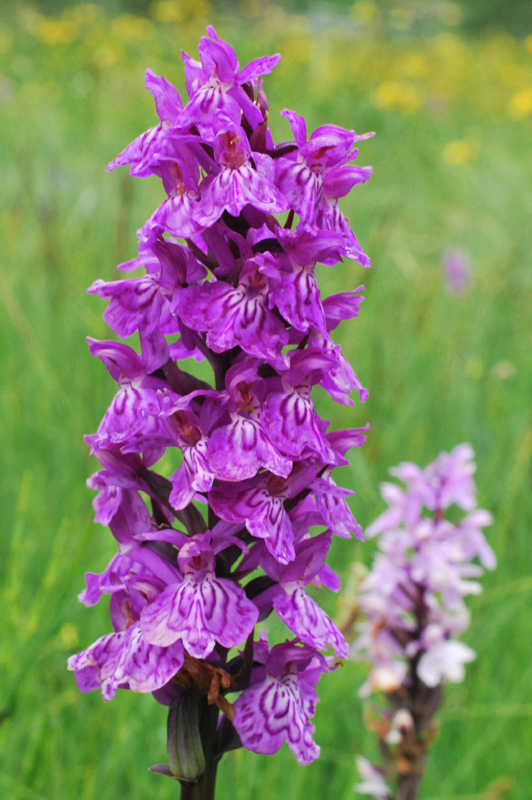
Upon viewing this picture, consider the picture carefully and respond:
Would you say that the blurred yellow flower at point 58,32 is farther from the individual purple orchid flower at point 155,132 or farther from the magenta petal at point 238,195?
the magenta petal at point 238,195

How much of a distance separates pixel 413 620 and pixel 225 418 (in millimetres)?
1173

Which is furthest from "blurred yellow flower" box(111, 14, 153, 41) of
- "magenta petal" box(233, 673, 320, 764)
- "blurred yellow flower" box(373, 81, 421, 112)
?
"magenta petal" box(233, 673, 320, 764)

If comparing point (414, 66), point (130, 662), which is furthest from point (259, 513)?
point (414, 66)

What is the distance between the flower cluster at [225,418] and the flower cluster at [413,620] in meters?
0.82

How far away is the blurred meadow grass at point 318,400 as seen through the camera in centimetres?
184

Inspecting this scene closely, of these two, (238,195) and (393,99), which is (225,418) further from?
A: (393,99)

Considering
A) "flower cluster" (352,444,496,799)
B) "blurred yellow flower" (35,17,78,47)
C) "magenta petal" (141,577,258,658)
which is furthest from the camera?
"blurred yellow flower" (35,17,78,47)

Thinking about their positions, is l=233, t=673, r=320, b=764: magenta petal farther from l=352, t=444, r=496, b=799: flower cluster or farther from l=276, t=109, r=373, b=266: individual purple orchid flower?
l=352, t=444, r=496, b=799: flower cluster

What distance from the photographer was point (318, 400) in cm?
279

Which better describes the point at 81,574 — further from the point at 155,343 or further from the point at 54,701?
the point at 155,343

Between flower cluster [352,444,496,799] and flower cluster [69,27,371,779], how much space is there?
2.69 feet

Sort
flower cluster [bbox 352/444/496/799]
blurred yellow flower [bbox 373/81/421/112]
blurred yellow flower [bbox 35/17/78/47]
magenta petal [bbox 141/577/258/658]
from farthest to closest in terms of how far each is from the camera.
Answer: blurred yellow flower [bbox 35/17/78/47], blurred yellow flower [bbox 373/81/421/112], flower cluster [bbox 352/444/496/799], magenta petal [bbox 141/577/258/658]

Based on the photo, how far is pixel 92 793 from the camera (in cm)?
171

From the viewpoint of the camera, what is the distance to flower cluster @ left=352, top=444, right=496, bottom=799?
71.9 inches
